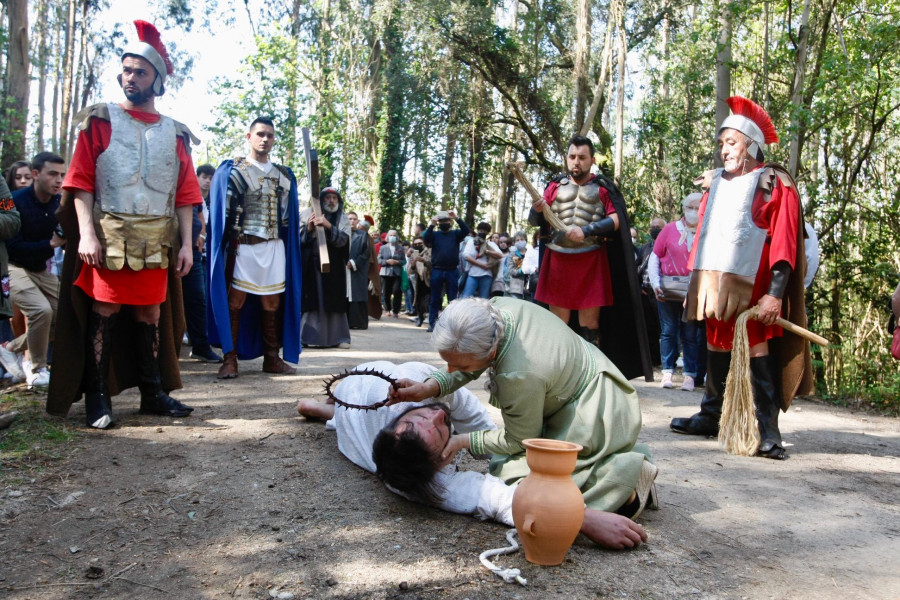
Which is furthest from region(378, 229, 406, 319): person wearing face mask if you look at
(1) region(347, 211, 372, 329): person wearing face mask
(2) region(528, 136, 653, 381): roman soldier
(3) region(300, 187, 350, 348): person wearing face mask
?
(2) region(528, 136, 653, 381): roman soldier

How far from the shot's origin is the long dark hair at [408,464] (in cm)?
313

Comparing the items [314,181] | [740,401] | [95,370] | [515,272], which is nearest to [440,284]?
[515,272]

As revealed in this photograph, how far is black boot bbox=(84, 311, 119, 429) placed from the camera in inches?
170

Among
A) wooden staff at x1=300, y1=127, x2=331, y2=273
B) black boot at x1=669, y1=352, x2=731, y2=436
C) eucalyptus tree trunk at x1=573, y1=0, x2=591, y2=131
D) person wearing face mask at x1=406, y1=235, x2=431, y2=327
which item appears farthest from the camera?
eucalyptus tree trunk at x1=573, y1=0, x2=591, y2=131

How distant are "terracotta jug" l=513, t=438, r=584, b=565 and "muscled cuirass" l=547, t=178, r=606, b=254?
10.2 feet

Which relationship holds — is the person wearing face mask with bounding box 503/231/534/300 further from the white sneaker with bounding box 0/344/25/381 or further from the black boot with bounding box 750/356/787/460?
the white sneaker with bounding box 0/344/25/381

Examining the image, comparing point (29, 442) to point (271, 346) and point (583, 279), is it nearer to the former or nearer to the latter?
point (271, 346)

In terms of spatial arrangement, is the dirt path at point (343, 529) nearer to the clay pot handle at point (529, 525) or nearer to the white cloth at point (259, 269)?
the clay pot handle at point (529, 525)

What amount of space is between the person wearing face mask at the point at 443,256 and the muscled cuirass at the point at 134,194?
24.1 ft

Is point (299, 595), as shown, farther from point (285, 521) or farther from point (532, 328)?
point (532, 328)

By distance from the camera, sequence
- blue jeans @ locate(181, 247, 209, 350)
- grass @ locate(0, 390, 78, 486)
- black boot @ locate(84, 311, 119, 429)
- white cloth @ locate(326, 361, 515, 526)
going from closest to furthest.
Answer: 1. white cloth @ locate(326, 361, 515, 526)
2. grass @ locate(0, 390, 78, 486)
3. black boot @ locate(84, 311, 119, 429)
4. blue jeans @ locate(181, 247, 209, 350)

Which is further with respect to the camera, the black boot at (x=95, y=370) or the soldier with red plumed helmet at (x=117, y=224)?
the black boot at (x=95, y=370)

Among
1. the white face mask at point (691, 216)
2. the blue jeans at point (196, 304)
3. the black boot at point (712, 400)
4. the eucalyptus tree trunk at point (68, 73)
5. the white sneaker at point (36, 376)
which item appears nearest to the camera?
the black boot at point (712, 400)

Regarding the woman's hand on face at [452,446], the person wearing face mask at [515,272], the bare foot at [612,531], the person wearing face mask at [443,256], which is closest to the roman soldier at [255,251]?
the woman's hand on face at [452,446]
